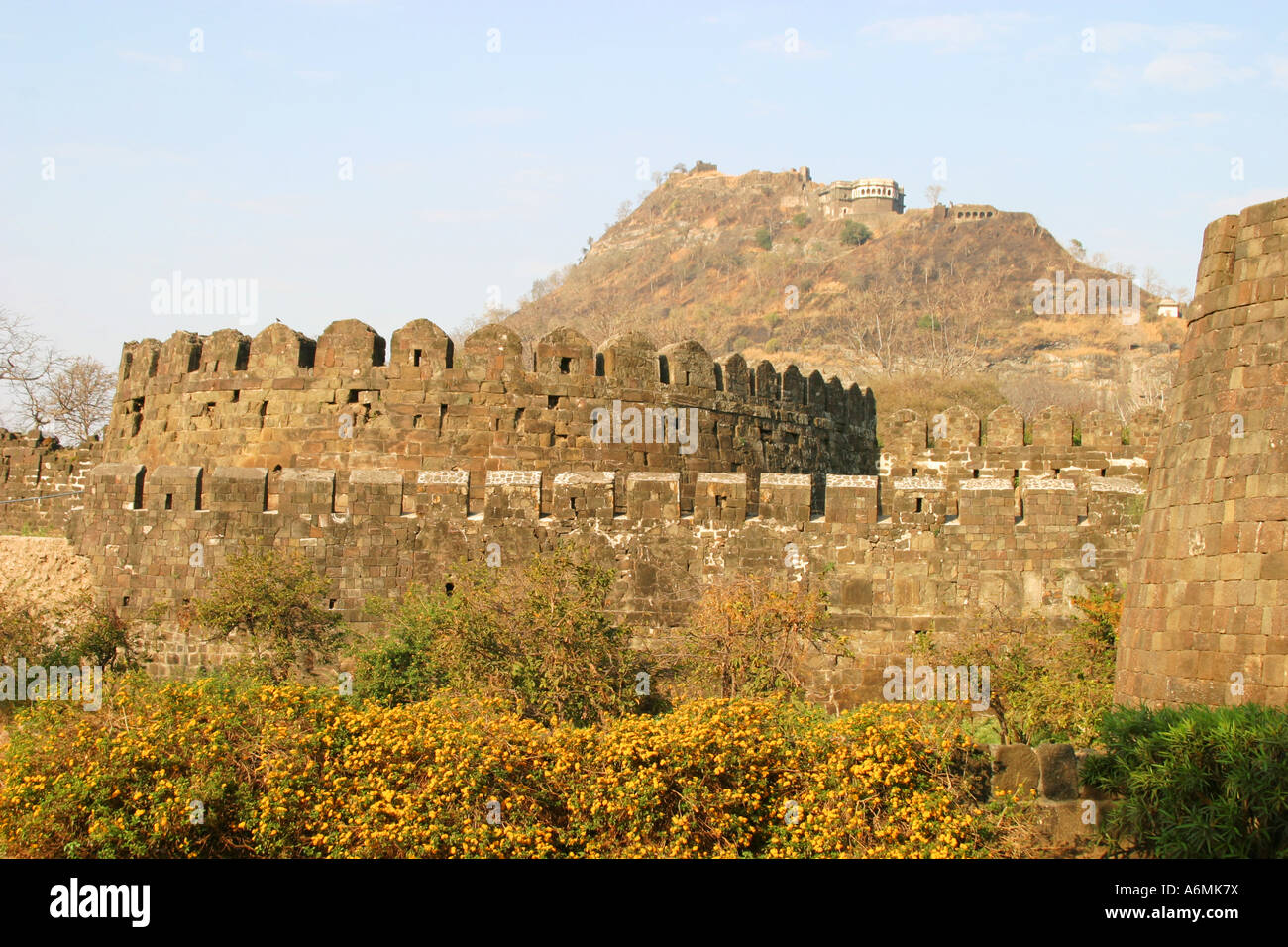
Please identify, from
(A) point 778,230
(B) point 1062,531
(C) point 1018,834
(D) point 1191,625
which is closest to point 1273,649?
(D) point 1191,625

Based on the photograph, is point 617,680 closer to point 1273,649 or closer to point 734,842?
point 734,842

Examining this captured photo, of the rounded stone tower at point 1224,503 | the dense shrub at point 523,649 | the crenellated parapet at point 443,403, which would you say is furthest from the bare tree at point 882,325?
the rounded stone tower at point 1224,503

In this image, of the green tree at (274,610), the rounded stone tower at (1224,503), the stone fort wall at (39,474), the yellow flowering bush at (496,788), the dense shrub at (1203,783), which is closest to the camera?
the dense shrub at (1203,783)

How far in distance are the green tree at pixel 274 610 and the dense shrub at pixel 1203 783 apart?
9.08 m

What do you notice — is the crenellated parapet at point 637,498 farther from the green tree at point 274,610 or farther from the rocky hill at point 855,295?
the rocky hill at point 855,295

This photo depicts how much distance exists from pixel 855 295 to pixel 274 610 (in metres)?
95.5

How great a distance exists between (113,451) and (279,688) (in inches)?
407

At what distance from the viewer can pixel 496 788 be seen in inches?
403

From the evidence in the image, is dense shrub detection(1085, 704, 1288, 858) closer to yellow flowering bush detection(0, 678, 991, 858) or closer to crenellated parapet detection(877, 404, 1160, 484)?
yellow flowering bush detection(0, 678, 991, 858)

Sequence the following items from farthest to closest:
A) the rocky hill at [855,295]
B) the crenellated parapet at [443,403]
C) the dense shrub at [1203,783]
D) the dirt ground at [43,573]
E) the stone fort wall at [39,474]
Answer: the rocky hill at [855,295]
the stone fort wall at [39,474]
the crenellated parapet at [443,403]
the dirt ground at [43,573]
the dense shrub at [1203,783]

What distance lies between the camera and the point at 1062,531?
14.0 m

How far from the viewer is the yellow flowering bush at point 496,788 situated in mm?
9750

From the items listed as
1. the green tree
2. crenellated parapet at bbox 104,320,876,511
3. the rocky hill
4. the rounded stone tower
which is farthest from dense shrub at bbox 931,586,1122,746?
the rocky hill

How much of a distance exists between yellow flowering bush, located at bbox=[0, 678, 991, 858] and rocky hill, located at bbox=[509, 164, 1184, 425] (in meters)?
31.9
